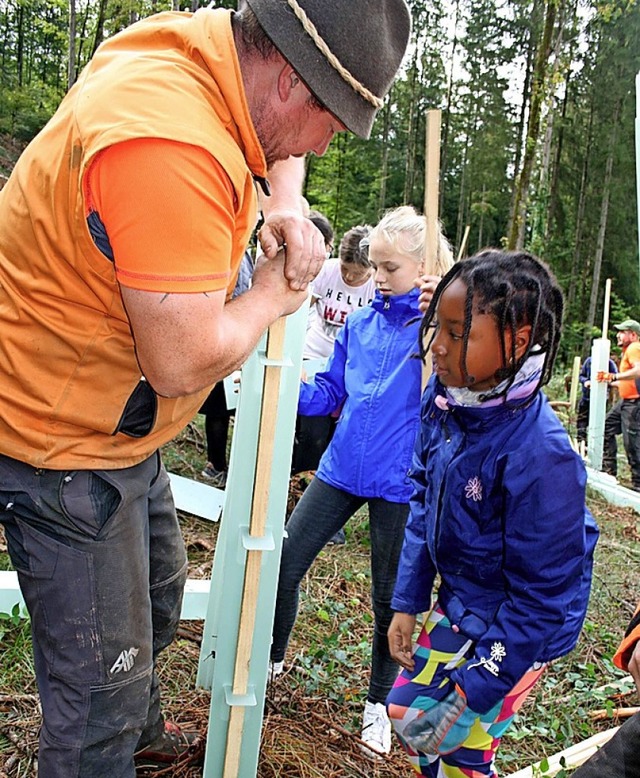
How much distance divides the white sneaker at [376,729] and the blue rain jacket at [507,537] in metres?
0.99

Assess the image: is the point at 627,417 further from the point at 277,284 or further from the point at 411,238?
the point at 277,284

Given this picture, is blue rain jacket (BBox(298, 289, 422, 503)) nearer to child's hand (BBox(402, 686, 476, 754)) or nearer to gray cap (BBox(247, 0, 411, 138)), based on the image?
child's hand (BBox(402, 686, 476, 754))

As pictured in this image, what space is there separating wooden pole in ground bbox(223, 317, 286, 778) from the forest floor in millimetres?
473

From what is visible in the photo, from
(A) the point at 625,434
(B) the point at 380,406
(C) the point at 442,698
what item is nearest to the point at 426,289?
(B) the point at 380,406

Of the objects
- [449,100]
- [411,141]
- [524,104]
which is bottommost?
[411,141]

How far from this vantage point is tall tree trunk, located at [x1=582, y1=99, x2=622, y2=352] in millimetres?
25078

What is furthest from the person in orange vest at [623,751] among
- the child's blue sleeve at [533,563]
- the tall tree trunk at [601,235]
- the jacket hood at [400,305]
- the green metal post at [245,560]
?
the tall tree trunk at [601,235]

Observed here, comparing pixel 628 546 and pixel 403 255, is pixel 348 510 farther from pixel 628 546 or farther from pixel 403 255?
pixel 628 546

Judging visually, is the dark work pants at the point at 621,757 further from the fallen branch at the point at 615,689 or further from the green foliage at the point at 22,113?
the green foliage at the point at 22,113

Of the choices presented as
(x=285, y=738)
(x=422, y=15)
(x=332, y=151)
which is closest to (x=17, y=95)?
(x=332, y=151)

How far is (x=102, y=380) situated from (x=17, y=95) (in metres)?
22.7

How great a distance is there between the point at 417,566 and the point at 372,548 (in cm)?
61

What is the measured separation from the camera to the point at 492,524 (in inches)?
73.5

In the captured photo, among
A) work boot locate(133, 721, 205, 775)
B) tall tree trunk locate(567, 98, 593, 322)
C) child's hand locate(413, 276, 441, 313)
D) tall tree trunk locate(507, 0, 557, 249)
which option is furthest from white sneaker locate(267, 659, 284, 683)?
tall tree trunk locate(567, 98, 593, 322)
